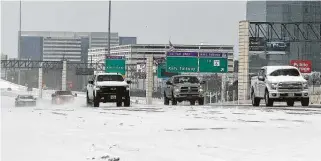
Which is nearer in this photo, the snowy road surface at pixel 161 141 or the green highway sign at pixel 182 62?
the snowy road surface at pixel 161 141

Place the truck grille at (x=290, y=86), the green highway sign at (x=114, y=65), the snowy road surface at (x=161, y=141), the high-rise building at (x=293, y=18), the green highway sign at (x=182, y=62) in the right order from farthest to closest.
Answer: the high-rise building at (x=293, y=18), the green highway sign at (x=114, y=65), the green highway sign at (x=182, y=62), the truck grille at (x=290, y=86), the snowy road surface at (x=161, y=141)

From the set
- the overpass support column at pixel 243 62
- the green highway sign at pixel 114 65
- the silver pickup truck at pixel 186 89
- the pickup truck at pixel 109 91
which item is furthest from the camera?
the green highway sign at pixel 114 65

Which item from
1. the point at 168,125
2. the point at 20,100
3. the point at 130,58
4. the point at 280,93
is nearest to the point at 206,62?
the point at 20,100

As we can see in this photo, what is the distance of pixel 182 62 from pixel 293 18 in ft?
A: 324

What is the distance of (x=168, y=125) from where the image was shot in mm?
13883

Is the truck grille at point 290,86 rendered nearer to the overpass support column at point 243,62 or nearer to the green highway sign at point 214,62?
the overpass support column at point 243,62

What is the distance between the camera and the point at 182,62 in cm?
5331

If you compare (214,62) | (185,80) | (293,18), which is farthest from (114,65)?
(293,18)

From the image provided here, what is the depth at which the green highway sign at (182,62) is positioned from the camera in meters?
52.7

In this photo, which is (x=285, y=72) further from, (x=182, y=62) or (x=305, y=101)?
(x=182, y=62)

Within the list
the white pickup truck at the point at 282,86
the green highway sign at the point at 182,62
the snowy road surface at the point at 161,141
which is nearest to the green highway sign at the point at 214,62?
the green highway sign at the point at 182,62

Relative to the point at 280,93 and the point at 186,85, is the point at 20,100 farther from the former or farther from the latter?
the point at 280,93

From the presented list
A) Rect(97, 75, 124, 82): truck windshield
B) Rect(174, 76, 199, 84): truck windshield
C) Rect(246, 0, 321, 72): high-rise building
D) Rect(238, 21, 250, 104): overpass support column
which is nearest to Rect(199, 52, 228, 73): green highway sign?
Rect(238, 21, 250, 104): overpass support column

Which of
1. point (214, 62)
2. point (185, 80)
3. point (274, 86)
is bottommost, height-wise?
point (274, 86)
